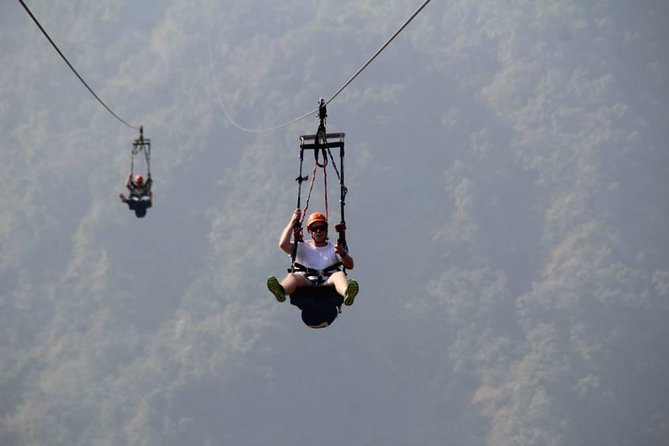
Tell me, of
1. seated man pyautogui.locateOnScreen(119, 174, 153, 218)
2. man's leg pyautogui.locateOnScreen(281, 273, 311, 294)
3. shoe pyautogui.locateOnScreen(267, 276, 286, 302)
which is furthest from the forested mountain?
shoe pyautogui.locateOnScreen(267, 276, 286, 302)

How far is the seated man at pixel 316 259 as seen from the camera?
15.2 m

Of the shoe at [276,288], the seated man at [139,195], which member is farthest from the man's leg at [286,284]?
the seated man at [139,195]

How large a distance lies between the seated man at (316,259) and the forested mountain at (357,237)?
9692 centimetres

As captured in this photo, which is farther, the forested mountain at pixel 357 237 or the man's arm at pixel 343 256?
the forested mountain at pixel 357 237

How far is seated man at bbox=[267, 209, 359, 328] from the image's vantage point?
15156 millimetres

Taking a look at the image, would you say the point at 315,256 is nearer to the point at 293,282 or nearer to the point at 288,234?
the point at 288,234

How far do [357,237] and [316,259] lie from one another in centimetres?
12345

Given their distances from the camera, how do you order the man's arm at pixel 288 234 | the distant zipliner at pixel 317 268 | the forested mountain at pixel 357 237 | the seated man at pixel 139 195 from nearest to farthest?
the distant zipliner at pixel 317 268, the man's arm at pixel 288 234, the seated man at pixel 139 195, the forested mountain at pixel 357 237

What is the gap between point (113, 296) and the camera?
13338 centimetres

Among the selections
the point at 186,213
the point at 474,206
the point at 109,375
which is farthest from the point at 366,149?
the point at 109,375

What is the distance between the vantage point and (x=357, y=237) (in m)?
139

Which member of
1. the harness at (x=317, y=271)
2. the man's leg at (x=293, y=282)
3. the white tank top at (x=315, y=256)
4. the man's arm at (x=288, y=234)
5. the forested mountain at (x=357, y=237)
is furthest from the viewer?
the forested mountain at (x=357, y=237)

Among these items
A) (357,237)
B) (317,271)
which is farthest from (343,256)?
(357,237)

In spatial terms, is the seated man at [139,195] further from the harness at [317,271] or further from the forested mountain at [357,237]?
the forested mountain at [357,237]
